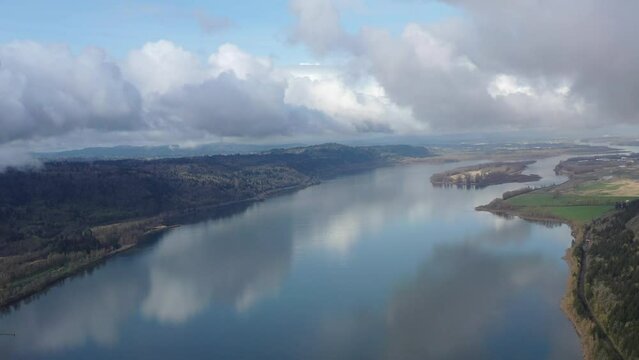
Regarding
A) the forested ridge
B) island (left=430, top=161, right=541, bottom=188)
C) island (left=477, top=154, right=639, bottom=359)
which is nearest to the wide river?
island (left=477, top=154, right=639, bottom=359)

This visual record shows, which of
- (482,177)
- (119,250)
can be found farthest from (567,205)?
(119,250)

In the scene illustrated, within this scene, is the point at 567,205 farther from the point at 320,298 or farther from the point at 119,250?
the point at 119,250

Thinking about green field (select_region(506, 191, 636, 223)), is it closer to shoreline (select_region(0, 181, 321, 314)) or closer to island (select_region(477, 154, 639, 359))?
island (select_region(477, 154, 639, 359))

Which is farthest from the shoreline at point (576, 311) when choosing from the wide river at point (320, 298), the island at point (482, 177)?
the island at point (482, 177)

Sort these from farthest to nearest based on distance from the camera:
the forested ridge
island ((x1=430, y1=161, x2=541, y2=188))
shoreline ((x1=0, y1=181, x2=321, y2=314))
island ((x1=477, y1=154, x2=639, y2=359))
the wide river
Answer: island ((x1=430, y1=161, x2=541, y2=188))
the forested ridge
shoreline ((x1=0, y1=181, x2=321, y2=314))
the wide river
island ((x1=477, y1=154, x2=639, y2=359))

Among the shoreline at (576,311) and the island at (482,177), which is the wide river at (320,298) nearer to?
the shoreline at (576,311)

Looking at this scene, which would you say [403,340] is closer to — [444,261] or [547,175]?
[444,261]

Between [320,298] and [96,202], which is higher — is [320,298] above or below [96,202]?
below
